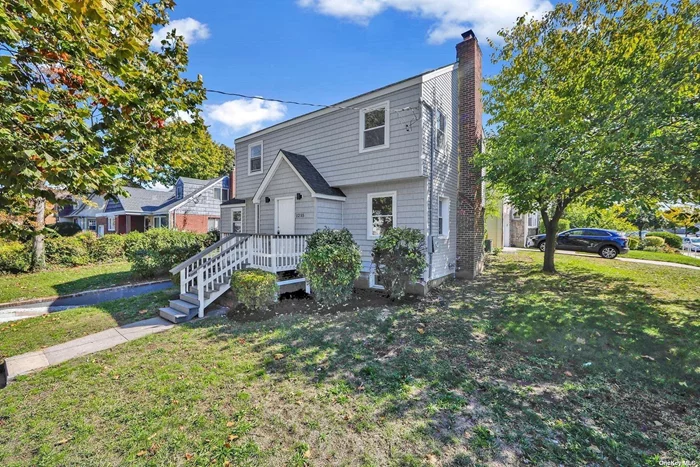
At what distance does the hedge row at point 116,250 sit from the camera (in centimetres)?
1241

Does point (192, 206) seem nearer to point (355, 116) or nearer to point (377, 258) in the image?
point (355, 116)

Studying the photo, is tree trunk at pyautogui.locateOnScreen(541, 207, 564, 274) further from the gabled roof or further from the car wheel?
the gabled roof

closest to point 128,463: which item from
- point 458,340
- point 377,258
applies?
point 458,340

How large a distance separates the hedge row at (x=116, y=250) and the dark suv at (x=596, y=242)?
20940 mm

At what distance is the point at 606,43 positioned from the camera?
32.2 feet

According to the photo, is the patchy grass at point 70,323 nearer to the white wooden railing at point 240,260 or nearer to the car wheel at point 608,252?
the white wooden railing at point 240,260

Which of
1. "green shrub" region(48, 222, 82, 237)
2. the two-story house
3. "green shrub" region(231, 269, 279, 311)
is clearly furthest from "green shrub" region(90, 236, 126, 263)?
"green shrub" region(231, 269, 279, 311)

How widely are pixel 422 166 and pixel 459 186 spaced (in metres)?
3.44

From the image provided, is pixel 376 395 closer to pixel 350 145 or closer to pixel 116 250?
pixel 350 145

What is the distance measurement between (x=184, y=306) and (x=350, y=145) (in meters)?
6.93

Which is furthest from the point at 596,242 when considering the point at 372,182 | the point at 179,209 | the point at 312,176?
the point at 179,209

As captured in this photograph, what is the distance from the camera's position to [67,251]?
47.4ft

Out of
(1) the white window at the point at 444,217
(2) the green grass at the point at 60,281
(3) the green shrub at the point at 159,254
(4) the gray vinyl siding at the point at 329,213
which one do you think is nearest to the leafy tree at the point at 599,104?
(1) the white window at the point at 444,217

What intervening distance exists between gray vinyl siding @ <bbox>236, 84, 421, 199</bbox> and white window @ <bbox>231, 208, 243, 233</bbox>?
1095 mm
